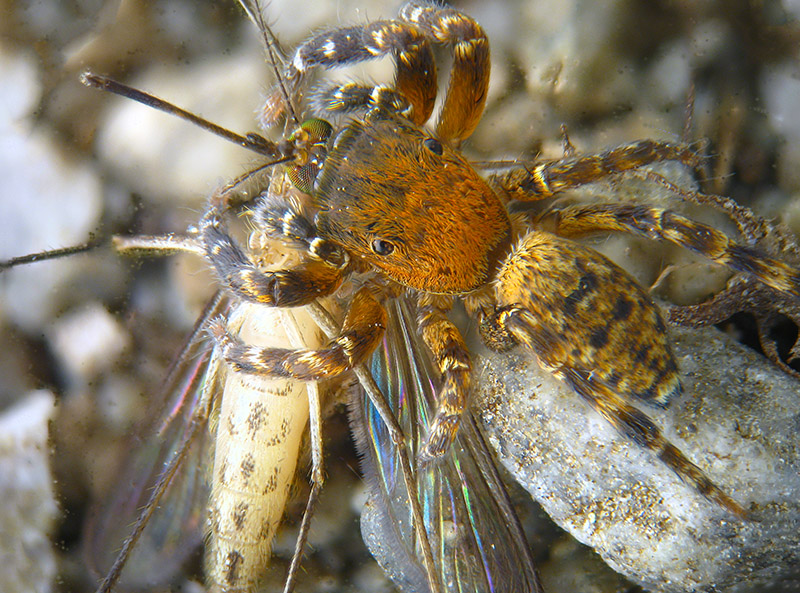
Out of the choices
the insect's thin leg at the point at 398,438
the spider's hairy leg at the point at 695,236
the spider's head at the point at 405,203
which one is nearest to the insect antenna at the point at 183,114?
the spider's head at the point at 405,203

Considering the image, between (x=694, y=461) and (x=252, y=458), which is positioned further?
(x=252, y=458)

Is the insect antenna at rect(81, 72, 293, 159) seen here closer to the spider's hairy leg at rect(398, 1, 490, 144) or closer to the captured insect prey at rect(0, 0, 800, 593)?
the captured insect prey at rect(0, 0, 800, 593)

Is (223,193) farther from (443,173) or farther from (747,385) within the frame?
(747,385)

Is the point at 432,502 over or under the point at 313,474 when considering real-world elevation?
under

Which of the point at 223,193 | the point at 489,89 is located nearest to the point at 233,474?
the point at 223,193

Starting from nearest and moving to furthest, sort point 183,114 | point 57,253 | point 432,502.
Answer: point 183,114 < point 432,502 < point 57,253

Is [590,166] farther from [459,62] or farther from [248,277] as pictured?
[248,277]

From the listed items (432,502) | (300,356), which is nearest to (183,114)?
(300,356)

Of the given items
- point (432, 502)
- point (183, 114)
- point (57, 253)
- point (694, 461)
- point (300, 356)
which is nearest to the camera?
point (183, 114)
